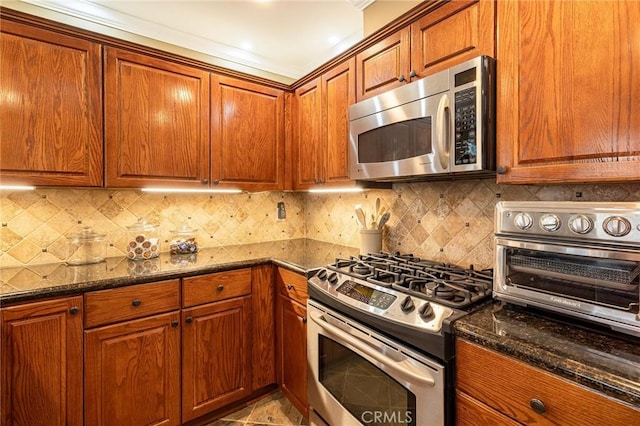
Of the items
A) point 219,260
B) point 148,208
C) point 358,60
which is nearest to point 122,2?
point 148,208

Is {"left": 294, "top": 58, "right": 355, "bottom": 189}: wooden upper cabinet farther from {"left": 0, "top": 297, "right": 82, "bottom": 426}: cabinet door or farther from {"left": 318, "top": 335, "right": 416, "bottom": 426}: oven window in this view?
{"left": 0, "top": 297, "right": 82, "bottom": 426}: cabinet door

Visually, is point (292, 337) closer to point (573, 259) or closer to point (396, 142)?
point (396, 142)

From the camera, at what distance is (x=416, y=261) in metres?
1.76

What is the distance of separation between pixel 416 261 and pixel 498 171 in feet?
2.32

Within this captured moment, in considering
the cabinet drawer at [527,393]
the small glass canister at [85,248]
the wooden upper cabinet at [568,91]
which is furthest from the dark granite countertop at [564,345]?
the small glass canister at [85,248]

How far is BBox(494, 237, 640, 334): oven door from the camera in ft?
2.77

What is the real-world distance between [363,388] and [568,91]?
4.46 ft

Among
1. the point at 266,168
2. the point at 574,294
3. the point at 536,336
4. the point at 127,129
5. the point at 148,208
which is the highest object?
the point at 127,129

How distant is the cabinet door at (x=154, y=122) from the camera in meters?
1.83

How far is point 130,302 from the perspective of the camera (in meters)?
1.62

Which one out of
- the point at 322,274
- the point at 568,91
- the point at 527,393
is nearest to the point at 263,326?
the point at 322,274

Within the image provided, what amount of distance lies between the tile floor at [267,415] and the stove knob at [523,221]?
1674mm

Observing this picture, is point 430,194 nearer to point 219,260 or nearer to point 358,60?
point 358,60

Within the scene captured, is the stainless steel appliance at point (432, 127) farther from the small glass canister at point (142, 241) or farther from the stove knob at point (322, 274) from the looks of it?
the small glass canister at point (142, 241)
